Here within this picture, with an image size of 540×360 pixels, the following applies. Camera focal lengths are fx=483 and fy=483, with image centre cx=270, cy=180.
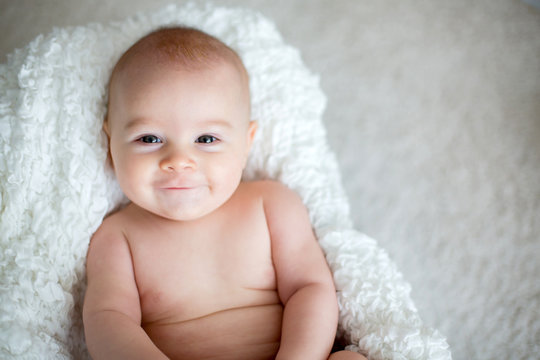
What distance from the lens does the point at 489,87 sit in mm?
1540

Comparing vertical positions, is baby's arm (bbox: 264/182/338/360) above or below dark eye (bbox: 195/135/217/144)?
below

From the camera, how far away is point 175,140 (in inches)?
36.7

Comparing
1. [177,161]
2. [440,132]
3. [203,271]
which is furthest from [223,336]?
[440,132]

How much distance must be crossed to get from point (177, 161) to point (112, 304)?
310mm

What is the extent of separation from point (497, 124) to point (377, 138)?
358mm

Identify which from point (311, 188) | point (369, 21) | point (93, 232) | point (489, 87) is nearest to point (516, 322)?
point (311, 188)

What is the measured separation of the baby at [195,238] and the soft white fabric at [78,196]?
0.19 ft

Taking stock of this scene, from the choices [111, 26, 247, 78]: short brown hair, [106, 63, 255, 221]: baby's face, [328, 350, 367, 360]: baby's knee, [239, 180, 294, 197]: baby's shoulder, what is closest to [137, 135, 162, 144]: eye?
[106, 63, 255, 221]: baby's face

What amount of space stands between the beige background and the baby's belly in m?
0.46

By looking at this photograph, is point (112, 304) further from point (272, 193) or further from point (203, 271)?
point (272, 193)

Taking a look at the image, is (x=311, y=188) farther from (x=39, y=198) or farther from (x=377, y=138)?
(x=39, y=198)

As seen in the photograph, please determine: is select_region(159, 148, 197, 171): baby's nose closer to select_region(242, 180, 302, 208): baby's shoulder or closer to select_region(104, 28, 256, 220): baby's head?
select_region(104, 28, 256, 220): baby's head

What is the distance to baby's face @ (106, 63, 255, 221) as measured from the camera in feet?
3.04

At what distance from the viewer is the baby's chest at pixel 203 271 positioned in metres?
1.01
